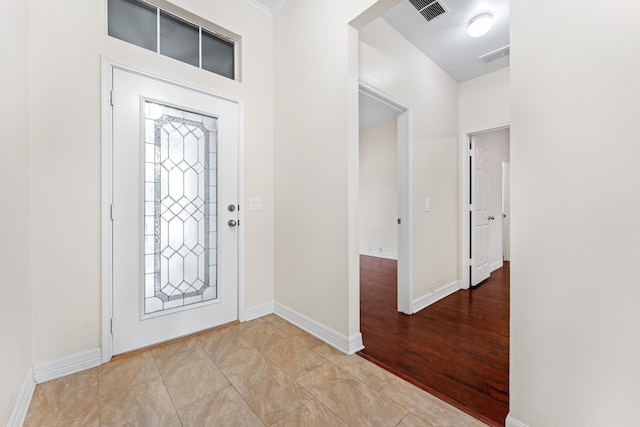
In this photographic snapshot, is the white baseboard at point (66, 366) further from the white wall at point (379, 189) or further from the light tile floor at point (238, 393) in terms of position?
the white wall at point (379, 189)

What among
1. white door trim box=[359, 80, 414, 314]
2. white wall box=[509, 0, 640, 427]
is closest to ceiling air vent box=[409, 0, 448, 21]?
white door trim box=[359, 80, 414, 314]

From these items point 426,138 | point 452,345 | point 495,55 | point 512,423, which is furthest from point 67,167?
point 495,55

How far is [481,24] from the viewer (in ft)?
7.80

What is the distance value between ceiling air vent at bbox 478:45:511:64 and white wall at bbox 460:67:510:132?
0.33 metres

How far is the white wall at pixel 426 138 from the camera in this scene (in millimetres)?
2553

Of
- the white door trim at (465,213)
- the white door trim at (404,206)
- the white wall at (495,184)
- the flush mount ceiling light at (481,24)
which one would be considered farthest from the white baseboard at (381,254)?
the flush mount ceiling light at (481,24)

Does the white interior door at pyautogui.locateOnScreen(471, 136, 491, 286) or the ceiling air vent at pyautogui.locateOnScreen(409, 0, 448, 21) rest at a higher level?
the ceiling air vent at pyautogui.locateOnScreen(409, 0, 448, 21)

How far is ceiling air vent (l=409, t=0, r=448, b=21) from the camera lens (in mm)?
2271

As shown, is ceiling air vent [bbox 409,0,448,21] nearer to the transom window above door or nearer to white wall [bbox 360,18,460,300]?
white wall [bbox 360,18,460,300]

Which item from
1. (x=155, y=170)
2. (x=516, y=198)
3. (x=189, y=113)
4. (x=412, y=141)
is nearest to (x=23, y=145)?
(x=155, y=170)

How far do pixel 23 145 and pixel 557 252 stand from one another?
9.06 ft

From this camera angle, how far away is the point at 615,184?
0.98m

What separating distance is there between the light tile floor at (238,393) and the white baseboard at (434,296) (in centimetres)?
123

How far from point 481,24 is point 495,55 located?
2.76 ft
